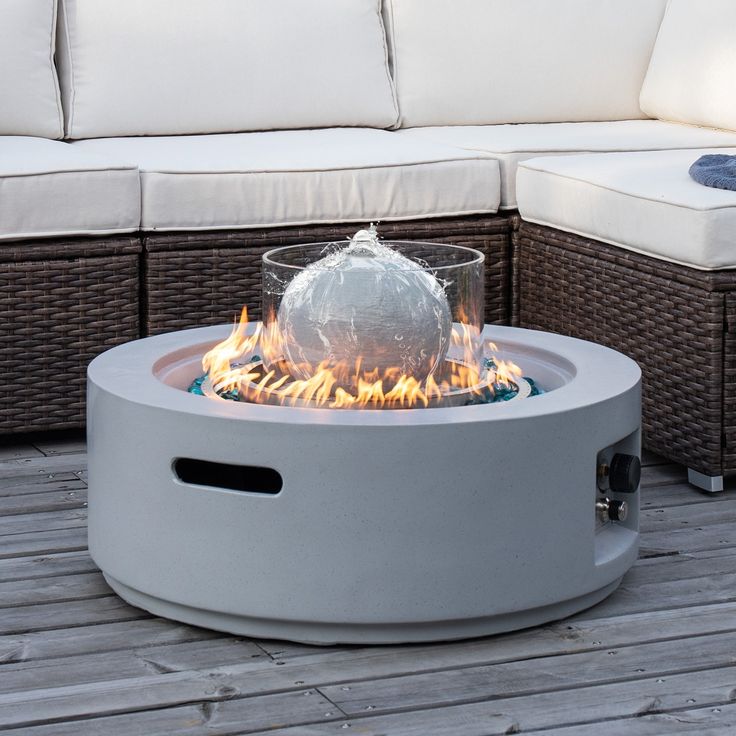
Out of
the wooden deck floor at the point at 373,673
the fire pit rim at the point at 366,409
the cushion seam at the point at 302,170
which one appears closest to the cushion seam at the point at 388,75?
the cushion seam at the point at 302,170

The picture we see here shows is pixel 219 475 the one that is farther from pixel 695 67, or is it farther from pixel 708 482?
pixel 695 67

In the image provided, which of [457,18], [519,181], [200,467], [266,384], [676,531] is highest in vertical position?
[457,18]

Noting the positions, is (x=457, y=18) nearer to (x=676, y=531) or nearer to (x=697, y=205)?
(x=697, y=205)

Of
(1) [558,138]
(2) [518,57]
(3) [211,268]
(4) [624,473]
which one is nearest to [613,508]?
(4) [624,473]

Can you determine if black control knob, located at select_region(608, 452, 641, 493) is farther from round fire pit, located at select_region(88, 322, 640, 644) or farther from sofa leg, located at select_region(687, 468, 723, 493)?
sofa leg, located at select_region(687, 468, 723, 493)

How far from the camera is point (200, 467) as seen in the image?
1.97m

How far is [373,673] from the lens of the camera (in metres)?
1.68

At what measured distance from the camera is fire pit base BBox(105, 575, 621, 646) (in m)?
1.74

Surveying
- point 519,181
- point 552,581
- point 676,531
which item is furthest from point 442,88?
point 552,581

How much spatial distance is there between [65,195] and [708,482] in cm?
131

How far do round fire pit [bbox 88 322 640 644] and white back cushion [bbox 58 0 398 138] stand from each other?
1537mm

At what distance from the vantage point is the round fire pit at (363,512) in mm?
1664

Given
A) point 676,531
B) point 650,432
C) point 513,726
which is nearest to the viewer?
point 513,726

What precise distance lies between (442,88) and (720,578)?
186 cm
